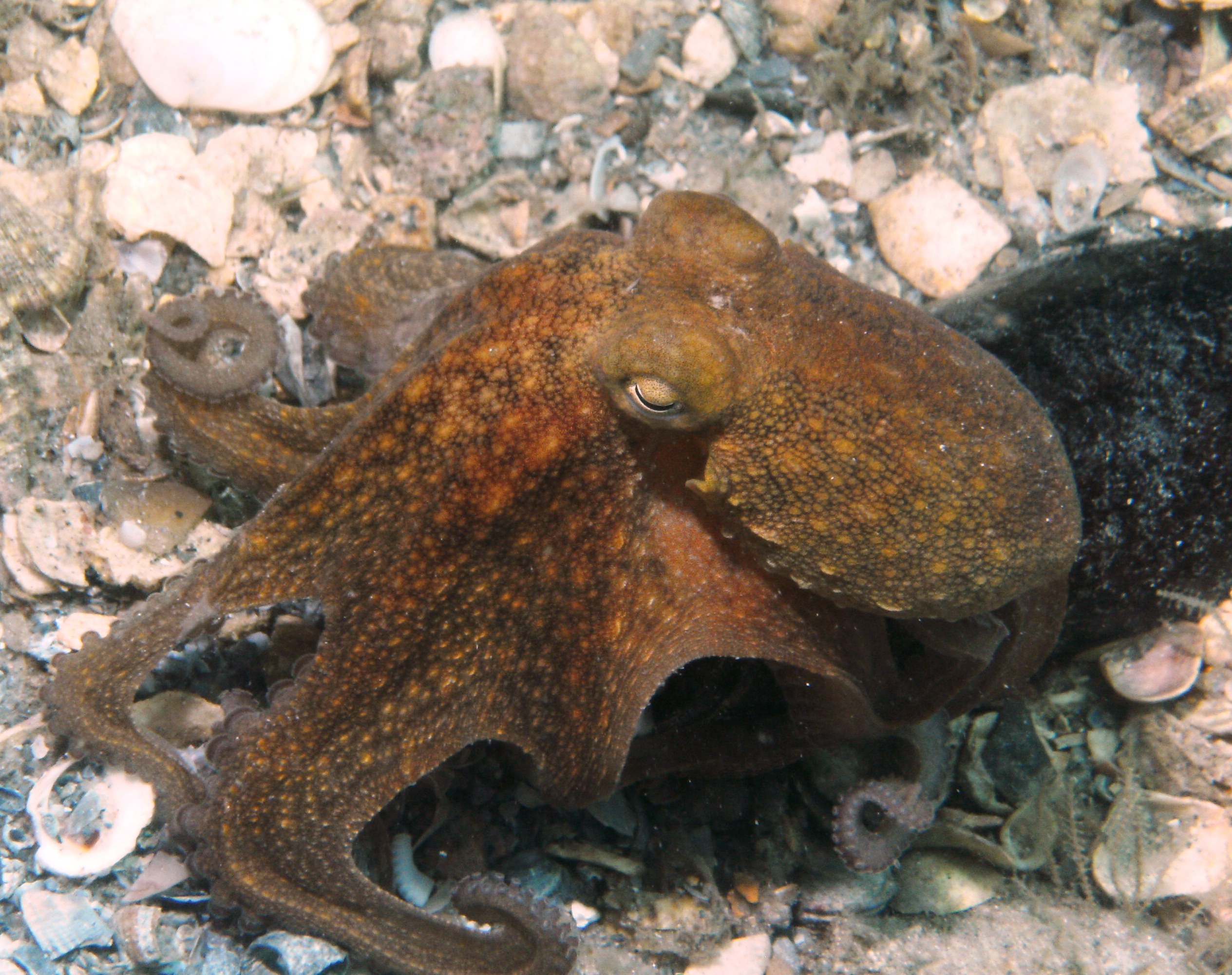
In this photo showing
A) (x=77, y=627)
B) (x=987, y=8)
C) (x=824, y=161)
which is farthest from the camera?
(x=987, y=8)

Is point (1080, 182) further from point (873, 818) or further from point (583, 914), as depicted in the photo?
point (583, 914)

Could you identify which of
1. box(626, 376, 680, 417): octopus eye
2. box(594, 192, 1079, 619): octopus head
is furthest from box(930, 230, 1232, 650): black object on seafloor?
box(626, 376, 680, 417): octopus eye

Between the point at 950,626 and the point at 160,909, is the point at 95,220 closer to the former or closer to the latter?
the point at 160,909

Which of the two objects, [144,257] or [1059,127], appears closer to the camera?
[144,257]

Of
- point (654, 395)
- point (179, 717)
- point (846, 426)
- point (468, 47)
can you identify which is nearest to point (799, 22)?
point (468, 47)

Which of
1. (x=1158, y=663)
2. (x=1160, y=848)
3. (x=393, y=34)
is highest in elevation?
(x=393, y=34)

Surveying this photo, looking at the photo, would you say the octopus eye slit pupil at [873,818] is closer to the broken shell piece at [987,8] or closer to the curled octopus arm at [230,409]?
the curled octopus arm at [230,409]

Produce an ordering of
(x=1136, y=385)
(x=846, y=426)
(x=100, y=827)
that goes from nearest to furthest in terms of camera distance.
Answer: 1. (x=846, y=426)
2. (x=100, y=827)
3. (x=1136, y=385)
